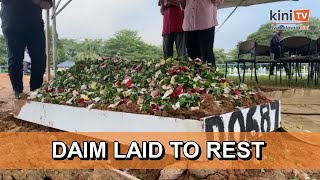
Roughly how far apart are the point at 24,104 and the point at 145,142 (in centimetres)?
177

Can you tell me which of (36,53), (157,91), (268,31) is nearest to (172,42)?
(36,53)

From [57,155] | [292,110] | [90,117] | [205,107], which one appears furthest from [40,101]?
[292,110]

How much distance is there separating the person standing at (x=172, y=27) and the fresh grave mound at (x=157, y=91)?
0.99 metres

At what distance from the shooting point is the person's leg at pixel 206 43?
3.65 m

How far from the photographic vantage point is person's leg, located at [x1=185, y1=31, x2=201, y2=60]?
385 centimetres

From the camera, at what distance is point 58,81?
12.4 ft

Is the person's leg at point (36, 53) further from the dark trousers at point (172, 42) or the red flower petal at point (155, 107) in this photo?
the red flower petal at point (155, 107)

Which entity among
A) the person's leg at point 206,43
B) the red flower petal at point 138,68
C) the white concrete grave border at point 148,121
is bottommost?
the white concrete grave border at point 148,121

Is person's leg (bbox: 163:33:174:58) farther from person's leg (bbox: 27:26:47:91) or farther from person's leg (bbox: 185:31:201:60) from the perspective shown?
person's leg (bbox: 27:26:47:91)

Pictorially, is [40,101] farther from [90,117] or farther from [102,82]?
[90,117]

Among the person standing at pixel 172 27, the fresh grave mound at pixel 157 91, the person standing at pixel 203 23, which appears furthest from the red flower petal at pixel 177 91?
the person standing at pixel 172 27

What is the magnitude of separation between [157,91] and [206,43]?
1319mm

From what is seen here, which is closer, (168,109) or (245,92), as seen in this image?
(168,109)

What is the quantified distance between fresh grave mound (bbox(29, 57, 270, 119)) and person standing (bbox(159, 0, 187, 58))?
99cm
